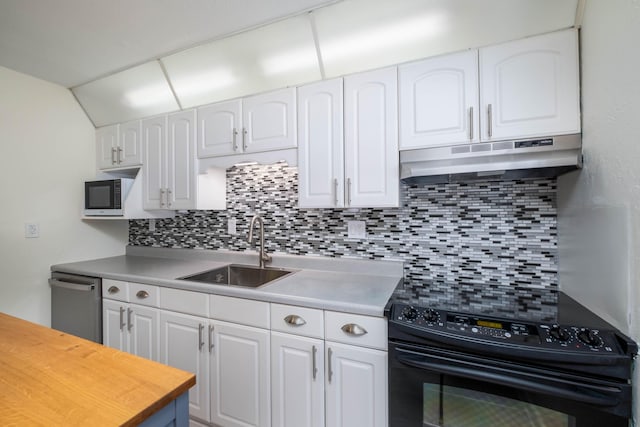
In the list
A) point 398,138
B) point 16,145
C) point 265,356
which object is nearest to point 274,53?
point 398,138

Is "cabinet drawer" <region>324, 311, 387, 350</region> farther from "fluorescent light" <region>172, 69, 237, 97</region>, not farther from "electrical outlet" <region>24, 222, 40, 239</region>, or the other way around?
"electrical outlet" <region>24, 222, 40, 239</region>

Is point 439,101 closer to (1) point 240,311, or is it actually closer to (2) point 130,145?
(1) point 240,311

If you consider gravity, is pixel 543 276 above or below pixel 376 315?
above

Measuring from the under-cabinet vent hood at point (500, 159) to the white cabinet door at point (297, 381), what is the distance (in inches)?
38.7

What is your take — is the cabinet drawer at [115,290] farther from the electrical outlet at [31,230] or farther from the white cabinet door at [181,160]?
the electrical outlet at [31,230]

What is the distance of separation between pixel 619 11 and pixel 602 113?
32 cm

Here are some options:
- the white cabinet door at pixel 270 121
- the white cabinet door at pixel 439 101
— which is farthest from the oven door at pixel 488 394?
the white cabinet door at pixel 270 121

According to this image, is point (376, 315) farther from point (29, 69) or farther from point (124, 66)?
point (29, 69)

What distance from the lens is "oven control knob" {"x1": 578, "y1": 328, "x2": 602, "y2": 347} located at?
3.12 feet

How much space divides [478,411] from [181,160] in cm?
225

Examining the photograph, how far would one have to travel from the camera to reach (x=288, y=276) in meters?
1.83

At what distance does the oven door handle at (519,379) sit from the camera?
0.92 metres

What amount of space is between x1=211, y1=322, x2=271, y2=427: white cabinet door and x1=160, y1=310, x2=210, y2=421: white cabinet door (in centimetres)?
6

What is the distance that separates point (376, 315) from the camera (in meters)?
1.26
